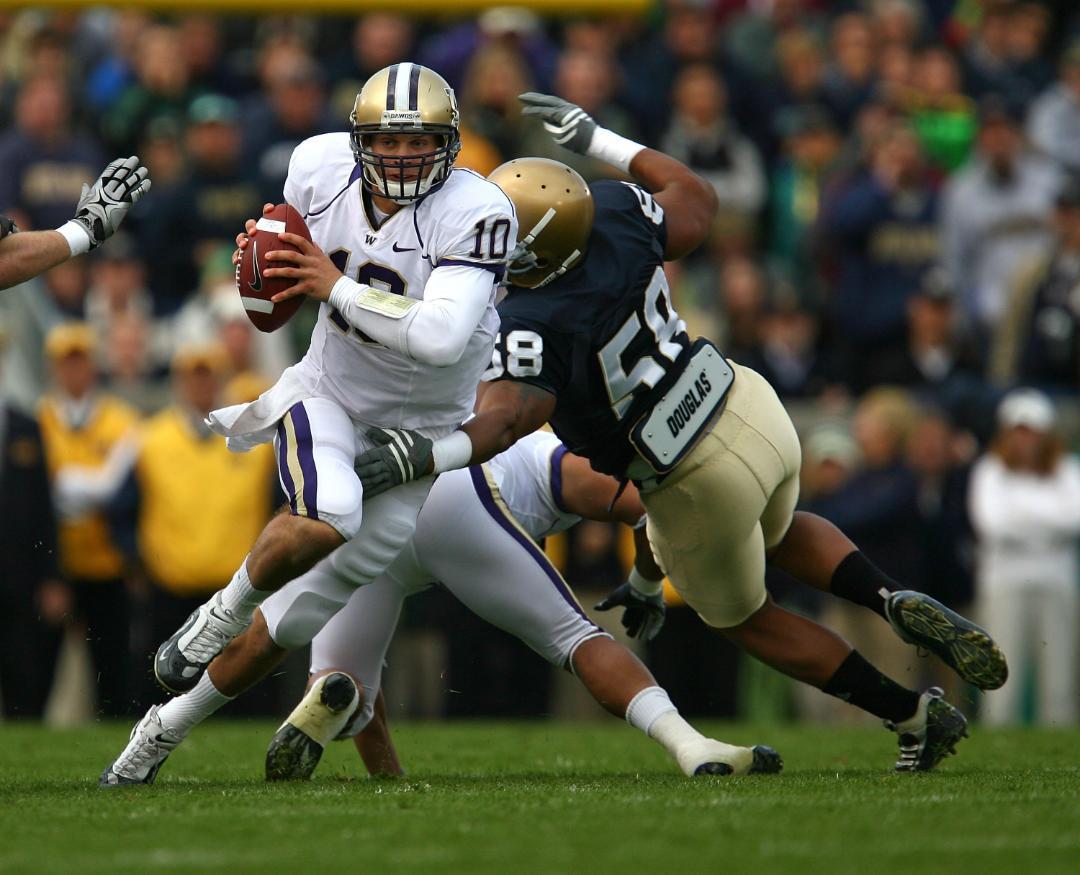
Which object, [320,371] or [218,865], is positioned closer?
[218,865]

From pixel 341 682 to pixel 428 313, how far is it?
3.83 ft

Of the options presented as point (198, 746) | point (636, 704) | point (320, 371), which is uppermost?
point (320, 371)

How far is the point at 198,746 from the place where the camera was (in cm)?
730

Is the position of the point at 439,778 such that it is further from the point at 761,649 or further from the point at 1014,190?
the point at 1014,190

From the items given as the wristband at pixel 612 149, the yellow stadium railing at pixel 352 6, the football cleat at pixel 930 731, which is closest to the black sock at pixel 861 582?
the football cleat at pixel 930 731

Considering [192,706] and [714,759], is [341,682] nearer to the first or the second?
[192,706]

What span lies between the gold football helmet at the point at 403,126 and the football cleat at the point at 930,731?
2.06 meters

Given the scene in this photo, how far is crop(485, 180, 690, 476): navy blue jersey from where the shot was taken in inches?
207

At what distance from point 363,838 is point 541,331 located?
5.24ft

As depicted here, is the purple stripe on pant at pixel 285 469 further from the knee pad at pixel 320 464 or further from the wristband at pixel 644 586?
the wristband at pixel 644 586

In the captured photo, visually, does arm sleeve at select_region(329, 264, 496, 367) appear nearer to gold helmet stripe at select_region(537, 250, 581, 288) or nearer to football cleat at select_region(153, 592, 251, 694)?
gold helmet stripe at select_region(537, 250, 581, 288)

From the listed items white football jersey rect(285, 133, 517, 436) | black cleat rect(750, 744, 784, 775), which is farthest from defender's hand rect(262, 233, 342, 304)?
black cleat rect(750, 744, 784, 775)

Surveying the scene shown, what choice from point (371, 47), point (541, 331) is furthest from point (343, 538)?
point (371, 47)

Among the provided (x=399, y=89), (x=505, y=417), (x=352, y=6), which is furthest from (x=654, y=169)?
(x=352, y=6)
